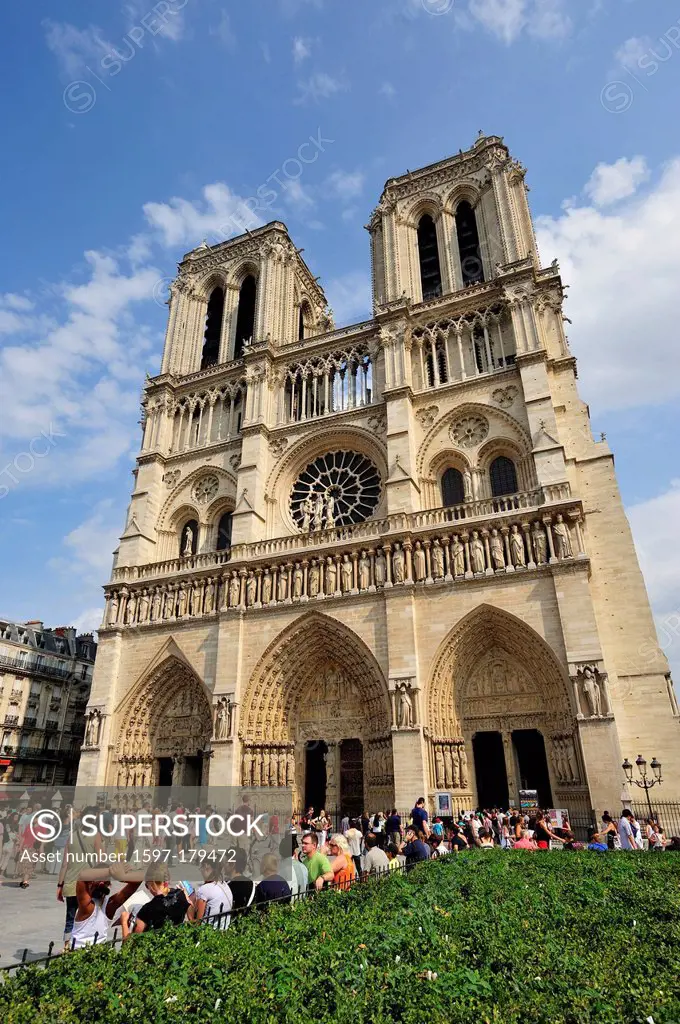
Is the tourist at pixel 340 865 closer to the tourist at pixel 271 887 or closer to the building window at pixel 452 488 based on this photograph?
the tourist at pixel 271 887

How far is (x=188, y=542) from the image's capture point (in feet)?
76.6

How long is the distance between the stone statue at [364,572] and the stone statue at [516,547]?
4.05m

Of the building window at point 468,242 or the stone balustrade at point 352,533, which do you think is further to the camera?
the building window at point 468,242

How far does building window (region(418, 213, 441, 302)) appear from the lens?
2531 centimetres

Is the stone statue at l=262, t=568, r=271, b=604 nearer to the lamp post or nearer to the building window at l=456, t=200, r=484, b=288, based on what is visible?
the lamp post

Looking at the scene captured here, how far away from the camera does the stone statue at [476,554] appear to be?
1683 cm

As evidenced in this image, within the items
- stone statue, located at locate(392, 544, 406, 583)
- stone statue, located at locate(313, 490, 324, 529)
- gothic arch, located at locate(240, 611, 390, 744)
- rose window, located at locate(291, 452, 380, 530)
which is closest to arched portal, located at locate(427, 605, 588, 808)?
stone statue, located at locate(392, 544, 406, 583)

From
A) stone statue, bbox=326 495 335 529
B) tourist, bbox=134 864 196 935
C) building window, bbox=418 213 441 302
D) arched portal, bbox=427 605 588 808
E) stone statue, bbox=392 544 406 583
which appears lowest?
tourist, bbox=134 864 196 935

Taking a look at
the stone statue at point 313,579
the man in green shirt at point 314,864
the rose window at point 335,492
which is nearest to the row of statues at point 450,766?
the stone statue at point 313,579

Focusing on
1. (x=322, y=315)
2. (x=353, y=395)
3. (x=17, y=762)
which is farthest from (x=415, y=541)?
(x=17, y=762)

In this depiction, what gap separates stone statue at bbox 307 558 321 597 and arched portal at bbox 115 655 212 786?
4.60 meters

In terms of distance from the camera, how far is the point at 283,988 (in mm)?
3186

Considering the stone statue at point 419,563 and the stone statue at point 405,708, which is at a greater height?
the stone statue at point 419,563

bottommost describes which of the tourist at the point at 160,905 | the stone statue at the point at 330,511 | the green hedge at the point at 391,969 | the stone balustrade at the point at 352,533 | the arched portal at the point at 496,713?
the green hedge at the point at 391,969
